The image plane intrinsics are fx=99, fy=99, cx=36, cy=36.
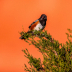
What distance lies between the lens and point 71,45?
57cm

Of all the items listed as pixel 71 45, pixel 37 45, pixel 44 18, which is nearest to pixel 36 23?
pixel 44 18

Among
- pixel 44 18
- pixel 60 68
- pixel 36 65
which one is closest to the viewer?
pixel 60 68

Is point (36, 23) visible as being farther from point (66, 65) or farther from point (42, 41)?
point (66, 65)

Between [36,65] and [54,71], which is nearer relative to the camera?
[54,71]

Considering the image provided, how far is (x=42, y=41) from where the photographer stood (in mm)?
613

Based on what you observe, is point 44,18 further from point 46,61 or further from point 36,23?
point 46,61

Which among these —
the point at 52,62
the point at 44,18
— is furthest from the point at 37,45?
the point at 44,18

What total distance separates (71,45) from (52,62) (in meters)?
0.15

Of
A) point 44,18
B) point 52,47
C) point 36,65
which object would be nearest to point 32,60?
point 36,65

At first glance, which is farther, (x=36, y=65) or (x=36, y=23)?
(x=36, y=23)

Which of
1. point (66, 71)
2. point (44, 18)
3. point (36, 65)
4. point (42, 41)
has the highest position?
point (44, 18)

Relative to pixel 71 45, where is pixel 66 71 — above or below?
below

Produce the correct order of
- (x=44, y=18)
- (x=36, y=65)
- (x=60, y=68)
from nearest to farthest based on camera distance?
1. (x=60, y=68)
2. (x=36, y=65)
3. (x=44, y=18)

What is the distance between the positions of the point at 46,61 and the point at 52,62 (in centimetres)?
5
